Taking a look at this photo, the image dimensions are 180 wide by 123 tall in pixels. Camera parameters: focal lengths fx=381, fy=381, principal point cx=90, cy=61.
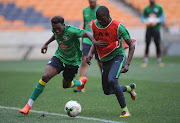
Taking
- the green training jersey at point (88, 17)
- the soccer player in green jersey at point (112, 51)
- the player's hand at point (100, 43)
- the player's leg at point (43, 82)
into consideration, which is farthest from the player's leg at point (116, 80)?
the green training jersey at point (88, 17)

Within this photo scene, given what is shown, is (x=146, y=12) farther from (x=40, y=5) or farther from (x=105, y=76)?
(x=40, y=5)

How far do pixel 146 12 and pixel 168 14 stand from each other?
9.02 meters

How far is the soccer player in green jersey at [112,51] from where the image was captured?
631cm

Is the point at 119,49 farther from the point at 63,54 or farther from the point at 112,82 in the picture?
the point at 63,54

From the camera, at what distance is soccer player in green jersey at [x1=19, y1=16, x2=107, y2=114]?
6.73 meters

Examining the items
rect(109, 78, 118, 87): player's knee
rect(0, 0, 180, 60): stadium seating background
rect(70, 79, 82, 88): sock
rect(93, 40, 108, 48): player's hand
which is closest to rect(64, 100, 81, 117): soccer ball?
rect(109, 78, 118, 87): player's knee

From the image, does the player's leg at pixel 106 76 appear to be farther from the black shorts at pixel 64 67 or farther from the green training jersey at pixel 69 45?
the black shorts at pixel 64 67

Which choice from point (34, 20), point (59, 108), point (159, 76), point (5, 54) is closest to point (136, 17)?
point (34, 20)

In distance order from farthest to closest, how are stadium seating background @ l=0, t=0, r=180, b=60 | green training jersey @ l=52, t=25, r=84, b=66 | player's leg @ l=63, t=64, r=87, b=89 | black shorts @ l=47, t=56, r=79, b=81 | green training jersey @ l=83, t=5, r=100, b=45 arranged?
stadium seating background @ l=0, t=0, r=180, b=60 < green training jersey @ l=83, t=5, r=100, b=45 < player's leg @ l=63, t=64, r=87, b=89 < black shorts @ l=47, t=56, r=79, b=81 < green training jersey @ l=52, t=25, r=84, b=66

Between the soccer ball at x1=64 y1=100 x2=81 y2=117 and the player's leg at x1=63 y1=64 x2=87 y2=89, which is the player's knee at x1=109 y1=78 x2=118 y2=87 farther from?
the player's leg at x1=63 y1=64 x2=87 y2=89

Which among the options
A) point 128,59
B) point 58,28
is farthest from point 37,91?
point 128,59

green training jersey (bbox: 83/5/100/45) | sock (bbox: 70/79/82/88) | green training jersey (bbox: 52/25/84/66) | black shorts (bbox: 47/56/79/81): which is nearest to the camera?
green training jersey (bbox: 52/25/84/66)

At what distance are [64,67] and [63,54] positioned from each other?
0.27m

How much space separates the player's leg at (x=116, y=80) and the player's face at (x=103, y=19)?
2.19 feet
